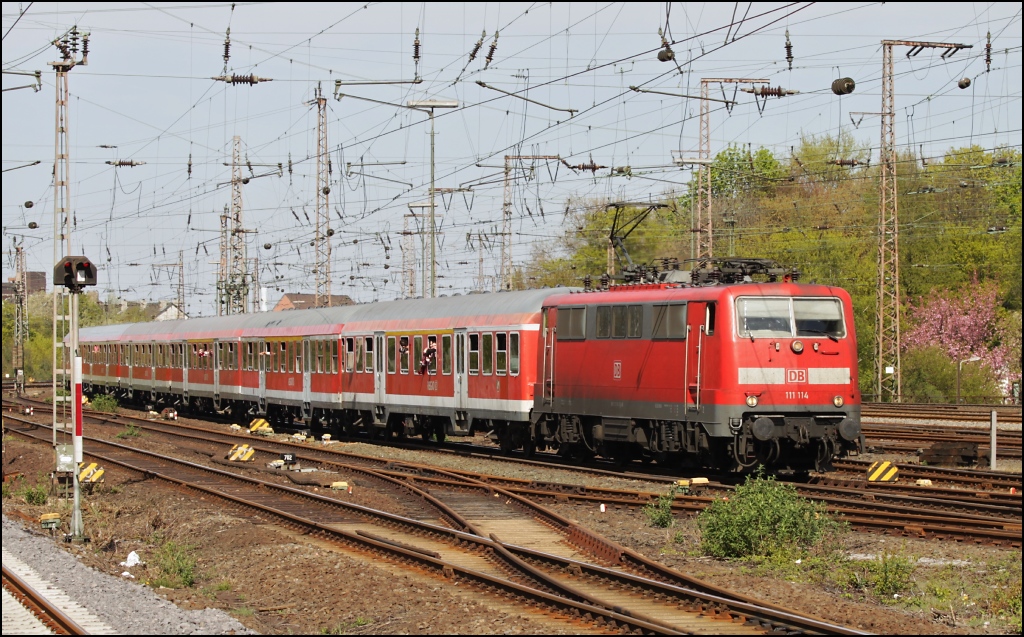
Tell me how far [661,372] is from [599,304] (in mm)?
2355

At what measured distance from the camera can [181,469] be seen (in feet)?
84.3

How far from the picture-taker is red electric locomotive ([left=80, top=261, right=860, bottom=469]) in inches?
784

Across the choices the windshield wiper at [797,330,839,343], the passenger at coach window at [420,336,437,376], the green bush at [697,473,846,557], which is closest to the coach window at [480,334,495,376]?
the passenger at coach window at [420,336,437,376]

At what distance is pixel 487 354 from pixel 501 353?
0.65 metres

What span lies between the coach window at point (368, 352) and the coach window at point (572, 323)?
367 inches

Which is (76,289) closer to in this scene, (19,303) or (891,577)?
(891,577)

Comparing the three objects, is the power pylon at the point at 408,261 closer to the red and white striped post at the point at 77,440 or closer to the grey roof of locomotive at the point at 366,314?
the grey roof of locomotive at the point at 366,314

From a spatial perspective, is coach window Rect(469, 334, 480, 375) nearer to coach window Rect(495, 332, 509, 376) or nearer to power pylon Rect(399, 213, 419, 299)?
coach window Rect(495, 332, 509, 376)

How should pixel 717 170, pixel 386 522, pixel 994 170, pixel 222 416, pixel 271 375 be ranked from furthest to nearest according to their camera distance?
pixel 717 170
pixel 994 170
pixel 222 416
pixel 271 375
pixel 386 522

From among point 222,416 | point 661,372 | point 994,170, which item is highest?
point 994,170

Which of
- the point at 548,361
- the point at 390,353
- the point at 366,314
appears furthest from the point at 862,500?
the point at 366,314

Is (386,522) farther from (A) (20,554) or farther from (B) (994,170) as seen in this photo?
(B) (994,170)

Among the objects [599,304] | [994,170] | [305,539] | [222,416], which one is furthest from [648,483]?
[994,170]

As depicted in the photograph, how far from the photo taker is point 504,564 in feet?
44.9
